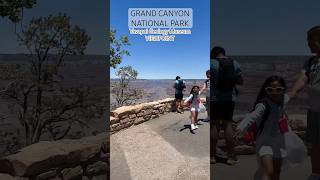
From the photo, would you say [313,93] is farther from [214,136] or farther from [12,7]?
[12,7]

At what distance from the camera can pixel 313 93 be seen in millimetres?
3805

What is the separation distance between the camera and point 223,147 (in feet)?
16.7

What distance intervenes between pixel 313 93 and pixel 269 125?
1.65 ft

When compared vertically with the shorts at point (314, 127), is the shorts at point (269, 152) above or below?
below

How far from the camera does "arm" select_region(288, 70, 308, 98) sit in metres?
3.89

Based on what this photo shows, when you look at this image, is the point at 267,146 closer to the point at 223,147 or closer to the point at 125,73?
the point at 223,147

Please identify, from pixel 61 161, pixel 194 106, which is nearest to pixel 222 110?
pixel 61 161

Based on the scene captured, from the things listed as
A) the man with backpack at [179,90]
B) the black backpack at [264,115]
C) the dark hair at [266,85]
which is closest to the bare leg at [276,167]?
the black backpack at [264,115]

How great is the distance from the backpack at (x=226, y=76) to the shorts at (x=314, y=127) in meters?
0.91

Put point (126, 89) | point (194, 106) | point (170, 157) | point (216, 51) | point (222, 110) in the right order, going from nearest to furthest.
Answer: point (216, 51), point (222, 110), point (170, 157), point (194, 106), point (126, 89)

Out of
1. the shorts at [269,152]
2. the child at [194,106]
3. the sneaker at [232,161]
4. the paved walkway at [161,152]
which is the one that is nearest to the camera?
the shorts at [269,152]

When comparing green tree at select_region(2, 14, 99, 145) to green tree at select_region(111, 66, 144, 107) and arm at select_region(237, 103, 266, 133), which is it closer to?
arm at select_region(237, 103, 266, 133)

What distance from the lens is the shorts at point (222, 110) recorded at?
4.60 meters

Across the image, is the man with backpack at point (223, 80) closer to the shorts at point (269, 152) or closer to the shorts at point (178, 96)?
the shorts at point (269, 152)
